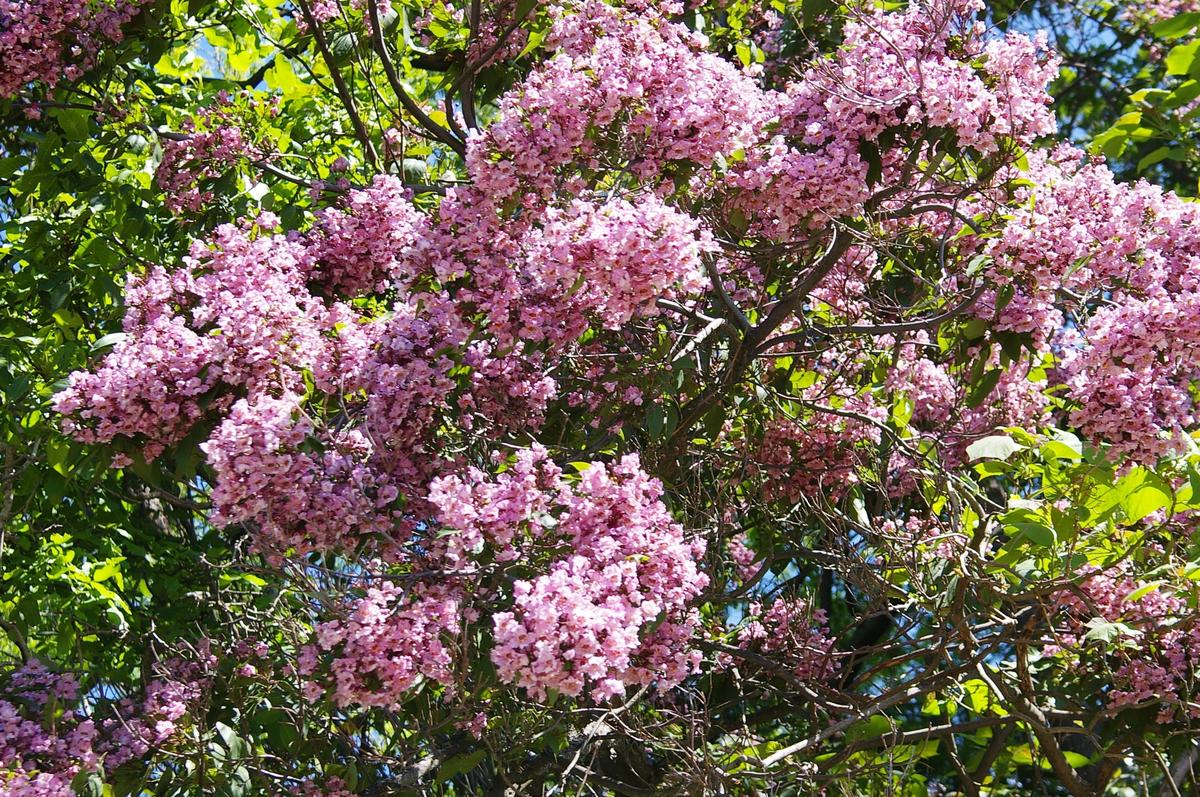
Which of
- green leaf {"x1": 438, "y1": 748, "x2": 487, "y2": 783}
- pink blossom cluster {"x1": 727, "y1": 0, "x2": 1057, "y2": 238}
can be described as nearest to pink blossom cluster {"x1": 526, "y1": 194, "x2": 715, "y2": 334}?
pink blossom cluster {"x1": 727, "y1": 0, "x2": 1057, "y2": 238}

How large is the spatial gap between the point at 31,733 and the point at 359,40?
277cm

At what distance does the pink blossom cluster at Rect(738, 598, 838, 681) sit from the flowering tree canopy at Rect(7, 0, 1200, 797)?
0.02 m

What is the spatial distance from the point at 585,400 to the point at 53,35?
2316mm

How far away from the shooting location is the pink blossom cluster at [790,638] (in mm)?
4992

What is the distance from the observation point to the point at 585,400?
457cm

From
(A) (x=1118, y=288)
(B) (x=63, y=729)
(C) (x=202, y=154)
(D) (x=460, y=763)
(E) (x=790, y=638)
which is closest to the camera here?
(A) (x=1118, y=288)

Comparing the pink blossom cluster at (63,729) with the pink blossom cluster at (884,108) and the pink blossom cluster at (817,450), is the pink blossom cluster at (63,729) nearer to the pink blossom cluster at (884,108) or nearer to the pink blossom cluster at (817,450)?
the pink blossom cluster at (817,450)

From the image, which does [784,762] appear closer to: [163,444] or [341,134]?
[163,444]

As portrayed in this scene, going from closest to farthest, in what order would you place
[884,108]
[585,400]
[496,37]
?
1. [884,108]
2. [585,400]
3. [496,37]

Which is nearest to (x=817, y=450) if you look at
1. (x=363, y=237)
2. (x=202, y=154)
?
(x=363, y=237)

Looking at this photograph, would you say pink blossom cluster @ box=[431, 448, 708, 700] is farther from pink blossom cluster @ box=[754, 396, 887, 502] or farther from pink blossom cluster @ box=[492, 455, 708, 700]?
pink blossom cluster @ box=[754, 396, 887, 502]

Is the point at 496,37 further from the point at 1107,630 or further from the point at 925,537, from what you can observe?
the point at 1107,630

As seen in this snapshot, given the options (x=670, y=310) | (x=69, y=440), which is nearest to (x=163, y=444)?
(x=69, y=440)

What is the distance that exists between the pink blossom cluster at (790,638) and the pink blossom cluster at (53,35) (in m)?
3.25
